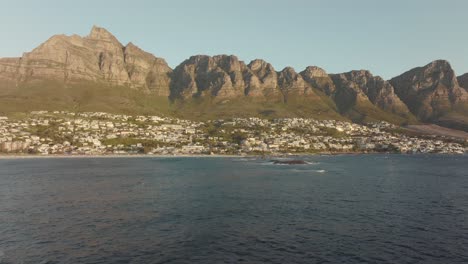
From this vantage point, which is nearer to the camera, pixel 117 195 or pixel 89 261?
pixel 89 261

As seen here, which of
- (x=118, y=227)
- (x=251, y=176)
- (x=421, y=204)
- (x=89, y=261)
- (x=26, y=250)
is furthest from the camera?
(x=251, y=176)

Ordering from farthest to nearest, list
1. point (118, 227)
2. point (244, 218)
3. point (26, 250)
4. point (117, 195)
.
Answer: point (117, 195)
point (244, 218)
point (118, 227)
point (26, 250)

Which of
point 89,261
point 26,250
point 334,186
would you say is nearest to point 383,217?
point 334,186

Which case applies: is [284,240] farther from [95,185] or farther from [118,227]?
[95,185]

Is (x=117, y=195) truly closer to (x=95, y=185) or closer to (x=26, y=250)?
(x=95, y=185)

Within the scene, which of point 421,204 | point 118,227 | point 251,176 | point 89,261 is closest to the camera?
point 89,261

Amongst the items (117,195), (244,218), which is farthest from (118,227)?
(117,195)
